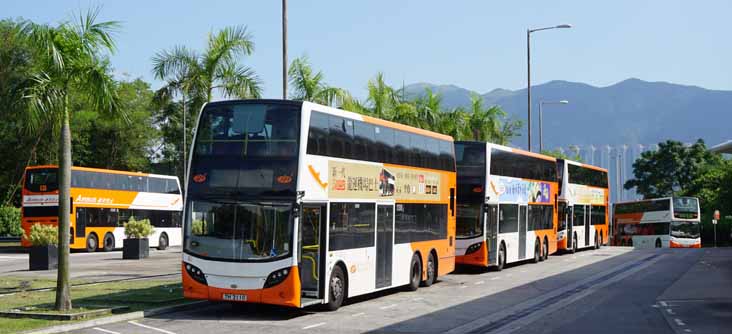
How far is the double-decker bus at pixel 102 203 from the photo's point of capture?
137ft

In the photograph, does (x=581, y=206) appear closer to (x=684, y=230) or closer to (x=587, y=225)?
(x=587, y=225)

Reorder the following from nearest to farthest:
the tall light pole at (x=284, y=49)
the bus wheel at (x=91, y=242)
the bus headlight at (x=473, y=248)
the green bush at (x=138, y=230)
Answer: the tall light pole at (x=284, y=49)
the bus headlight at (x=473, y=248)
the green bush at (x=138, y=230)
the bus wheel at (x=91, y=242)

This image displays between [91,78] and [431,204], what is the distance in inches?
395

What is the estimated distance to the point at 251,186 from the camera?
55.1 feet

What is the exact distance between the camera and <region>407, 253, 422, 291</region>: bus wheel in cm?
2294

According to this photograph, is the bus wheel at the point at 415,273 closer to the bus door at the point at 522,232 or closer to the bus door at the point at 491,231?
the bus door at the point at 491,231

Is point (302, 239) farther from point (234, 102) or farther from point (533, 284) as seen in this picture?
point (533, 284)

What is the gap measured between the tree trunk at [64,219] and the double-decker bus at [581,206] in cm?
2812

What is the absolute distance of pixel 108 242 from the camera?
4519 centimetres

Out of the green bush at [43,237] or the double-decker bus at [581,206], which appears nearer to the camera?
the green bush at [43,237]

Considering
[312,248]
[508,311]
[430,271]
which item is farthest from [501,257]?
[312,248]

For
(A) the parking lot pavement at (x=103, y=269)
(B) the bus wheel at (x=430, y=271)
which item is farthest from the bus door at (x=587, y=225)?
(B) the bus wheel at (x=430, y=271)

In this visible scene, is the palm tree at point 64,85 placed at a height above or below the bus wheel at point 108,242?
above

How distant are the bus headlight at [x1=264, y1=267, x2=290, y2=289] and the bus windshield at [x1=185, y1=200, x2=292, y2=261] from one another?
27 cm
